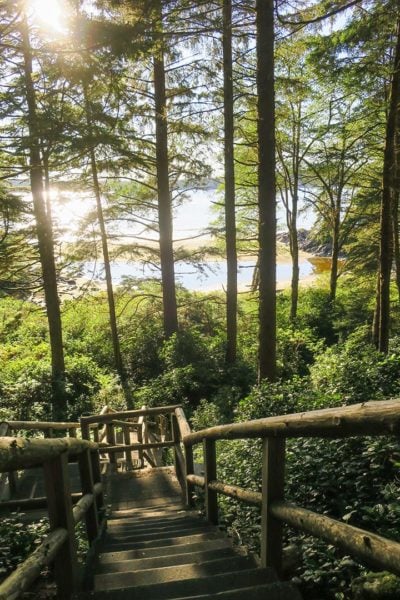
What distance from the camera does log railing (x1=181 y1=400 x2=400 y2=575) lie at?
1.72 m

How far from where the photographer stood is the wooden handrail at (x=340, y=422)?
5.56 ft

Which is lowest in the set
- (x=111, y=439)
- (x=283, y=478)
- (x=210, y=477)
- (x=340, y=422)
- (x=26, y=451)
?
(x=111, y=439)

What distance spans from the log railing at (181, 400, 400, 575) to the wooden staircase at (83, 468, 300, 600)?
32 centimetres

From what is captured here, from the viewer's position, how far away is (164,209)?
17312 mm

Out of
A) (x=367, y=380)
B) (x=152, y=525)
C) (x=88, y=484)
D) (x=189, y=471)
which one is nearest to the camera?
(x=88, y=484)

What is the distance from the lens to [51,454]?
255cm

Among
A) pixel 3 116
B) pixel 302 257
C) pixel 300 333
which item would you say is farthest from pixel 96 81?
pixel 302 257

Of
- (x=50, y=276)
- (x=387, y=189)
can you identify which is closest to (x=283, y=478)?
(x=387, y=189)

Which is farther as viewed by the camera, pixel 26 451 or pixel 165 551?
pixel 165 551

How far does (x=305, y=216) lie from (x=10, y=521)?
25006 millimetres

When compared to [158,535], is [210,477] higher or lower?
higher

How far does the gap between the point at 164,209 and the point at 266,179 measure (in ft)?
27.8

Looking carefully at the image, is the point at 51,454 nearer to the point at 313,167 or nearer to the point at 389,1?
the point at 389,1

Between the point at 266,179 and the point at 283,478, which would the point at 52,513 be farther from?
the point at 266,179
